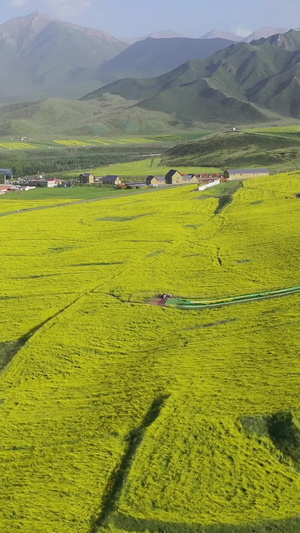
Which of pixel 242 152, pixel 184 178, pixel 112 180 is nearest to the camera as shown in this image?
pixel 184 178

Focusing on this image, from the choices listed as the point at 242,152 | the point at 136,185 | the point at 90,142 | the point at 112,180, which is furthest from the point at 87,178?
the point at 90,142

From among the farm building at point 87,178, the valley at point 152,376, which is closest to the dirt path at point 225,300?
the valley at point 152,376

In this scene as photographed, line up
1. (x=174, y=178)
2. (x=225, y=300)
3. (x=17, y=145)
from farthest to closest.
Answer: (x=17, y=145) → (x=174, y=178) → (x=225, y=300)

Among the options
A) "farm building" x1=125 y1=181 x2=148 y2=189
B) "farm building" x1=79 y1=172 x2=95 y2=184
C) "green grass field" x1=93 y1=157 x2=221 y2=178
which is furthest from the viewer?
"green grass field" x1=93 y1=157 x2=221 y2=178

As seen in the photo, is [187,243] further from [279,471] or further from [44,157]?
[44,157]

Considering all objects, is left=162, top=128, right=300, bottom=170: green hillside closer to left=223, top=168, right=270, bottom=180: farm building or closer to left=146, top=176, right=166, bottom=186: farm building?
left=223, top=168, right=270, bottom=180: farm building

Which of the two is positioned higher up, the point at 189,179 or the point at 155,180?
the point at 155,180

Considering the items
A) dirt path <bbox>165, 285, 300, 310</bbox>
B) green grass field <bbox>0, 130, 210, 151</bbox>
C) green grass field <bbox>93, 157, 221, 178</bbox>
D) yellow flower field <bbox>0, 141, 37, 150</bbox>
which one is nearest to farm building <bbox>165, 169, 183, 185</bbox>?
green grass field <bbox>93, 157, 221, 178</bbox>

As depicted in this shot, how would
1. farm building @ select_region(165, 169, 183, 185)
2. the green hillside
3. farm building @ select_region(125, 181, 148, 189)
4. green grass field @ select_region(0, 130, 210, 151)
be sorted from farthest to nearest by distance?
1. green grass field @ select_region(0, 130, 210, 151)
2. the green hillside
3. farm building @ select_region(165, 169, 183, 185)
4. farm building @ select_region(125, 181, 148, 189)

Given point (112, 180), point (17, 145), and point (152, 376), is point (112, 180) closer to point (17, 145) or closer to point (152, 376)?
point (152, 376)
